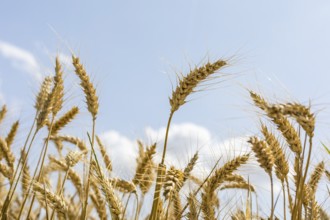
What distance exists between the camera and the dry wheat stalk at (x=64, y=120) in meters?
3.61

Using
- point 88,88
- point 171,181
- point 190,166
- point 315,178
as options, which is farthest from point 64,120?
point 315,178

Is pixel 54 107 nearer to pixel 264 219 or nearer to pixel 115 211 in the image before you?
pixel 115 211

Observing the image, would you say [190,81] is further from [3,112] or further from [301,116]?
[3,112]

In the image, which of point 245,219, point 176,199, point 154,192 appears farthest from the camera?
point 176,199

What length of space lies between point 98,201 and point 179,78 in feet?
4.39

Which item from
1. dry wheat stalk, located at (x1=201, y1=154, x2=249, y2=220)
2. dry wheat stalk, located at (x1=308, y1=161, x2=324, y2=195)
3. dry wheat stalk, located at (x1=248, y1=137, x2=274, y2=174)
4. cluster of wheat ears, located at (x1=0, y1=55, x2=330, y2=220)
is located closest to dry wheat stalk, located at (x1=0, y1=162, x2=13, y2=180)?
cluster of wheat ears, located at (x1=0, y1=55, x2=330, y2=220)

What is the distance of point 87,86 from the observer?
118 inches

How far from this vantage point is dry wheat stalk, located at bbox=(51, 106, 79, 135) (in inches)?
142

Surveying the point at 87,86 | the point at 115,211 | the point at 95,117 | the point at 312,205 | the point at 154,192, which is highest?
the point at 87,86

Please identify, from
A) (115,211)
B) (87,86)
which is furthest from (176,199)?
(87,86)

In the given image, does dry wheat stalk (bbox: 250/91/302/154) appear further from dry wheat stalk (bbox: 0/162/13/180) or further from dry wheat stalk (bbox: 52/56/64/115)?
dry wheat stalk (bbox: 0/162/13/180)

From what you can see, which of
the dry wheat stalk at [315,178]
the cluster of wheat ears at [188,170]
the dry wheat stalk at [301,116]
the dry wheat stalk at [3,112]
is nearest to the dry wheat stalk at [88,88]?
the cluster of wheat ears at [188,170]

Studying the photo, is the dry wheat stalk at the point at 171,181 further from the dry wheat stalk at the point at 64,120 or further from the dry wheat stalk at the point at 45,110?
the dry wheat stalk at the point at 64,120

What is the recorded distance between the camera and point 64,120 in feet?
11.9
